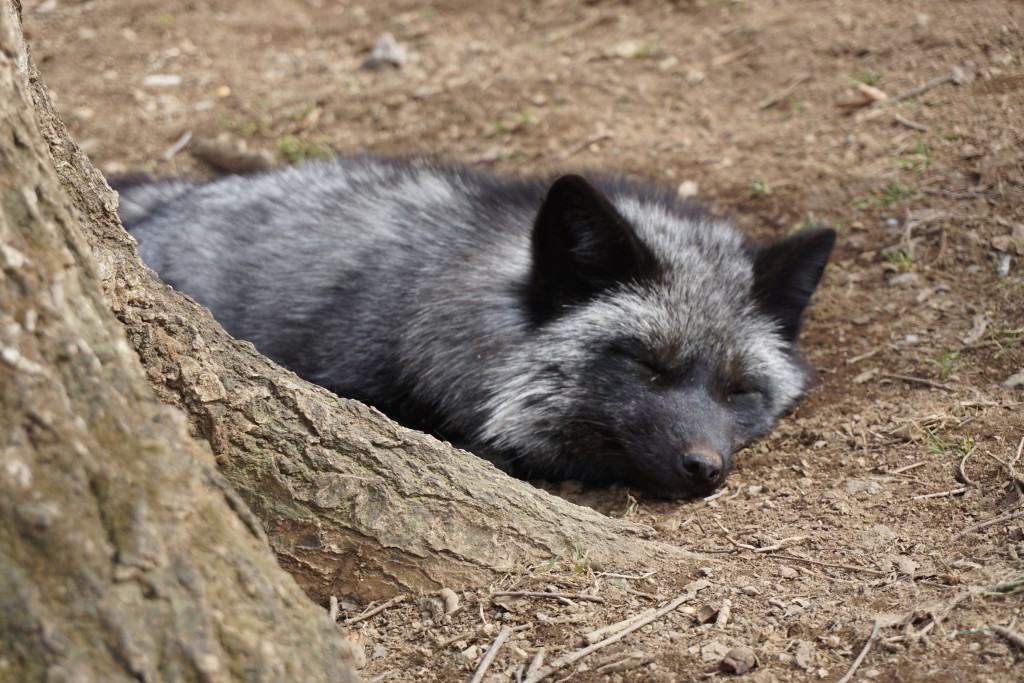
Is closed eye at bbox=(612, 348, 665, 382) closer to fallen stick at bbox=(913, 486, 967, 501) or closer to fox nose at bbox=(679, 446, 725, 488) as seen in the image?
fox nose at bbox=(679, 446, 725, 488)

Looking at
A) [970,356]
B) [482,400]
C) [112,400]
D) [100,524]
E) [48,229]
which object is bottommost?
[970,356]

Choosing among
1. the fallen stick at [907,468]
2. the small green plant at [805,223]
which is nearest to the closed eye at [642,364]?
the fallen stick at [907,468]

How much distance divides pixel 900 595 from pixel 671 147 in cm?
478

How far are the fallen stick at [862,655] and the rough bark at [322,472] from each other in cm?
83

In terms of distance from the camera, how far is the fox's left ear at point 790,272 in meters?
4.79

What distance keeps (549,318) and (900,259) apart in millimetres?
2347

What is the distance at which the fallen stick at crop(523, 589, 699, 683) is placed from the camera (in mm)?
2674

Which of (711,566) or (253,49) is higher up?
(253,49)

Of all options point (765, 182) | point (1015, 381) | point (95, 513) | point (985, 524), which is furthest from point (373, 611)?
point (765, 182)

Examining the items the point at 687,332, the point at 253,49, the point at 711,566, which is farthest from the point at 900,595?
the point at 253,49

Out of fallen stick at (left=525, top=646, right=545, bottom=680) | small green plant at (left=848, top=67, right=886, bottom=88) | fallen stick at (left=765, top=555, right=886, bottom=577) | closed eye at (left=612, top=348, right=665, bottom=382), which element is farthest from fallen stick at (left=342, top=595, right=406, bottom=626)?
small green plant at (left=848, top=67, right=886, bottom=88)

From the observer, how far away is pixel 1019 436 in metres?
3.76

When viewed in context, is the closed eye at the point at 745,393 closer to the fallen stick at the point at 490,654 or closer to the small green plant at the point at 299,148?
the fallen stick at the point at 490,654

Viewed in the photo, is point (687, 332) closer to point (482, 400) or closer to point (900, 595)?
point (482, 400)
